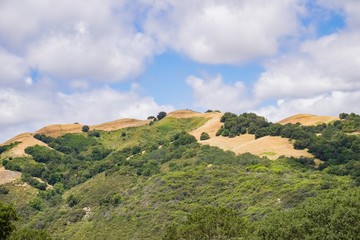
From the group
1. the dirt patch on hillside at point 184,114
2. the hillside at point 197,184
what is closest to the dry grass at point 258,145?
the hillside at point 197,184

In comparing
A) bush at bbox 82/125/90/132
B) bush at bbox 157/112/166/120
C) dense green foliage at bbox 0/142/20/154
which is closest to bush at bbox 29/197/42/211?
dense green foliage at bbox 0/142/20/154

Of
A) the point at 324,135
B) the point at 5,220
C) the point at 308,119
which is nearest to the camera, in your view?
the point at 5,220

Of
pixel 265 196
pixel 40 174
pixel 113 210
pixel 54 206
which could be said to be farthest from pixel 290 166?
pixel 40 174

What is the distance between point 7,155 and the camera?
128875 millimetres

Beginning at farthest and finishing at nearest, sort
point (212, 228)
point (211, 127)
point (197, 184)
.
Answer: point (211, 127)
point (197, 184)
point (212, 228)

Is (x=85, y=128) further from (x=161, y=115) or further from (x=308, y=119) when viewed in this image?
(x=308, y=119)

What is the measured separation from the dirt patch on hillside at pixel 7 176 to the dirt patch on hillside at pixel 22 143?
53.1 feet

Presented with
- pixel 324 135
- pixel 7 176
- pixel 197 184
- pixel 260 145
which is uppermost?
pixel 7 176

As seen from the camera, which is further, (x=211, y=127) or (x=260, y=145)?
(x=211, y=127)

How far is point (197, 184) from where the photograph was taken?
83.7 metres

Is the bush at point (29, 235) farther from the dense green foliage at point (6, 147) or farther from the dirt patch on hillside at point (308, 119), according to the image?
the dirt patch on hillside at point (308, 119)

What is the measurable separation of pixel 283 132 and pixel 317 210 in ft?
225

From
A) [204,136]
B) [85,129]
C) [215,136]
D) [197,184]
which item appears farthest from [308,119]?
[85,129]

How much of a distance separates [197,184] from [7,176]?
179 ft
